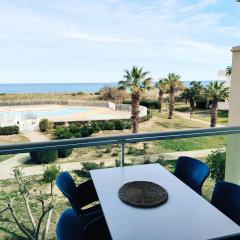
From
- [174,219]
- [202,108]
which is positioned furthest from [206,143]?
[202,108]

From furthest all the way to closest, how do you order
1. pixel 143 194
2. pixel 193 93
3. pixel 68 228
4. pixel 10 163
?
pixel 193 93 → pixel 10 163 → pixel 143 194 → pixel 68 228

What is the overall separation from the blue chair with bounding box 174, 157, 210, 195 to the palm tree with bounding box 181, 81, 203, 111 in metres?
32.7

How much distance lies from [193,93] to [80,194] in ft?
113

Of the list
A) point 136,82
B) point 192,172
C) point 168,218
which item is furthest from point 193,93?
point 168,218

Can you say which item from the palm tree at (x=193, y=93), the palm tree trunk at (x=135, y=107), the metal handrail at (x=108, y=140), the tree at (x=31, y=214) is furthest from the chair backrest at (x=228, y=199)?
the palm tree at (x=193, y=93)

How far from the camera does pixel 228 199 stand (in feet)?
7.38

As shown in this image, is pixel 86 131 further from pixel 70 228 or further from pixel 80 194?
pixel 70 228

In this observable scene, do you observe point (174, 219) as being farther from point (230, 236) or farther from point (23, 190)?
point (23, 190)

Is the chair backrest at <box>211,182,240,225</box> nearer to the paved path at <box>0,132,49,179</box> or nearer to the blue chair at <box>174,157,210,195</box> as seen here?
the blue chair at <box>174,157,210,195</box>

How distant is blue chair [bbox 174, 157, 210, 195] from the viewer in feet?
9.04

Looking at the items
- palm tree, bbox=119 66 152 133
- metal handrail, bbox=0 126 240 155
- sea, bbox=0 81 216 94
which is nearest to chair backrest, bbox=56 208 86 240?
metal handrail, bbox=0 126 240 155

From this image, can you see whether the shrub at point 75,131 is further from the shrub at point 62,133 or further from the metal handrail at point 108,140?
the metal handrail at point 108,140

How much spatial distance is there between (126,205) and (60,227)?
0.57m

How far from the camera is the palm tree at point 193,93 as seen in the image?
34.8 metres
